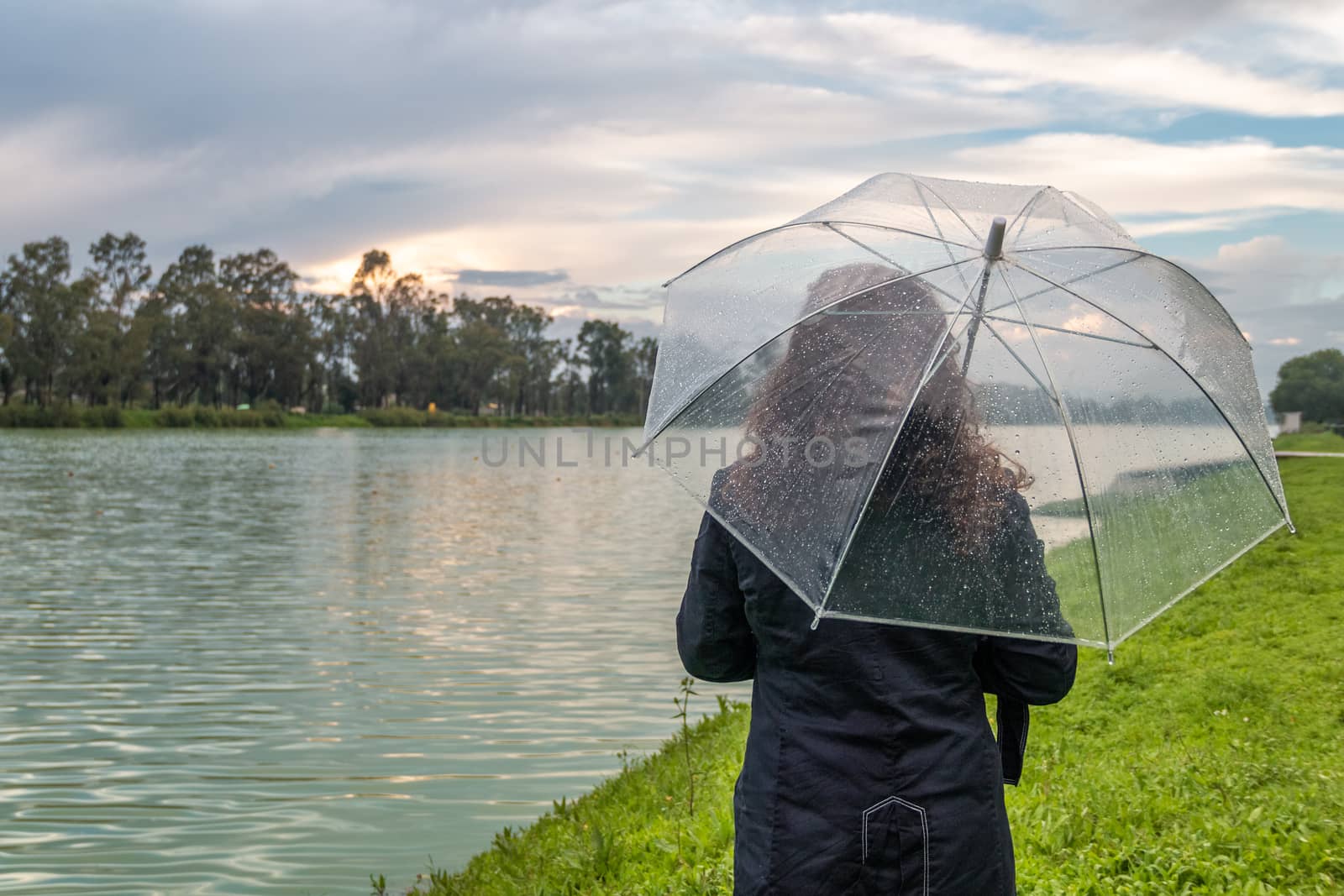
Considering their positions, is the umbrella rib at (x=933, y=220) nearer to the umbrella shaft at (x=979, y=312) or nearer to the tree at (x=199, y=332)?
the umbrella shaft at (x=979, y=312)

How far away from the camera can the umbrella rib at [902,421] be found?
7.63ft

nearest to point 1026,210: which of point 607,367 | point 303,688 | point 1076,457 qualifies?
point 1076,457

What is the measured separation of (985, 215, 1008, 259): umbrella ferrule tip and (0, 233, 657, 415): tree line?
263 feet

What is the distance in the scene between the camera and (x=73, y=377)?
76.9 meters

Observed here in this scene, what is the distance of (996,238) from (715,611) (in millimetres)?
997

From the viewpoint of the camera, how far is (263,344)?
93.4 m

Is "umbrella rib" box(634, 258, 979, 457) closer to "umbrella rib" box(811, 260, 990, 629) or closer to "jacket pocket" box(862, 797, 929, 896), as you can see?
"umbrella rib" box(811, 260, 990, 629)

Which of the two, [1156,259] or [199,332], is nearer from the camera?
[1156,259]

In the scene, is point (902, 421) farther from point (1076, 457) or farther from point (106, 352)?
point (106, 352)

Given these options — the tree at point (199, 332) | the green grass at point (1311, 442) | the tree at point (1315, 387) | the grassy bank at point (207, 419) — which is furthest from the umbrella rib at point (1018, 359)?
the tree at point (199, 332)

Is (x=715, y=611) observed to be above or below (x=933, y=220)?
below

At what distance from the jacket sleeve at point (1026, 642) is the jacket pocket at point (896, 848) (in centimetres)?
36

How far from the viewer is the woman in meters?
2.26

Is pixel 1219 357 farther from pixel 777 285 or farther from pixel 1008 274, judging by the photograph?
pixel 777 285
